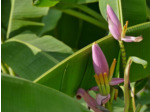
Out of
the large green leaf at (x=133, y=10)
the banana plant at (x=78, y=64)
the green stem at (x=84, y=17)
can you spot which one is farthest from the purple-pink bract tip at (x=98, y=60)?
the green stem at (x=84, y=17)

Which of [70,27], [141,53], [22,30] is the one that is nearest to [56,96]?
[141,53]

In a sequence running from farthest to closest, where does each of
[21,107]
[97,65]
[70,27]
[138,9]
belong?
[70,27] < [138,9] < [97,65] < [21,107]

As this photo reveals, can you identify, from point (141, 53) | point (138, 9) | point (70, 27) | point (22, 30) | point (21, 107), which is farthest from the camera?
point (70, 27)

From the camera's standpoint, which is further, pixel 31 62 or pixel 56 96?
pixel 31 62

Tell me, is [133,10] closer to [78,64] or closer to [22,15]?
[78,64]

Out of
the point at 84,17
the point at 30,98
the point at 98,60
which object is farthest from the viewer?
the point at 84,17

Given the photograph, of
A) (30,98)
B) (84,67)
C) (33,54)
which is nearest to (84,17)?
(33,54)

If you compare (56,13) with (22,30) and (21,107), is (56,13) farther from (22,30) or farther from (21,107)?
(21,107)

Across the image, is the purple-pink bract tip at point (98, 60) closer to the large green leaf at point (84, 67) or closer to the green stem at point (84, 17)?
the large green leaf at point (84, 67)

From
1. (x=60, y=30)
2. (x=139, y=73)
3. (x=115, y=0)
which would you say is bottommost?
(x=60, y=30)
